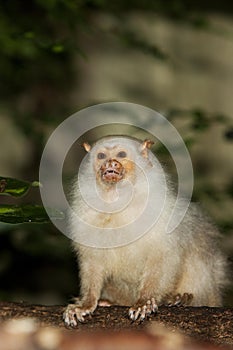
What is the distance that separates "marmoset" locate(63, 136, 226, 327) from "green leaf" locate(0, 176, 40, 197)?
57 cm

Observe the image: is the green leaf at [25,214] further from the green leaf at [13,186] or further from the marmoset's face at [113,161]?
the marmoset's face at [113,161]

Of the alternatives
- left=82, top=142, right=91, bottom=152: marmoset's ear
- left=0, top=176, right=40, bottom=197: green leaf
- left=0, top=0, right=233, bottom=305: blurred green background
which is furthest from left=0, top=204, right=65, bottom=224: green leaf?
left=0, top=0, right=233, bottom=305: blurred green background

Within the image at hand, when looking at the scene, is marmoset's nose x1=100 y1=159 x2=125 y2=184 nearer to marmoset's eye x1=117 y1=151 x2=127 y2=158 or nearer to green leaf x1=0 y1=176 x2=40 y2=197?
marmoset's eye x1=117 y1=151 x2=127 y2=158

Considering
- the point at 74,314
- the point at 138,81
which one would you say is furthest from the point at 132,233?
the point at 138,81

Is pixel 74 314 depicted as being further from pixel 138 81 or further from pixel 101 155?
pixel 138 81

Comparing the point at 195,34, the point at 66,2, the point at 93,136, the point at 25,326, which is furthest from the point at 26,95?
the point at 25,326

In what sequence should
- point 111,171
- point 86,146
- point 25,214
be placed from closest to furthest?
point 25,214 → point 111,171 → point 86,146

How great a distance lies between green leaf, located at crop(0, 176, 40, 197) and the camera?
115 inches

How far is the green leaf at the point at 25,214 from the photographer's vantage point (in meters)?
2.78

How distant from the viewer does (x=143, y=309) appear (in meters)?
3.05

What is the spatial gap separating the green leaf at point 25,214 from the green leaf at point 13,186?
0.20 ft

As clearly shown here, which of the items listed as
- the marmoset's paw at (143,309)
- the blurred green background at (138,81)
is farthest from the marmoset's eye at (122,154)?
the blurred green background at (138,81)

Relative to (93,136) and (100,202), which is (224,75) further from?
(100,202)

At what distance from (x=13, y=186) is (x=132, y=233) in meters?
0.71
